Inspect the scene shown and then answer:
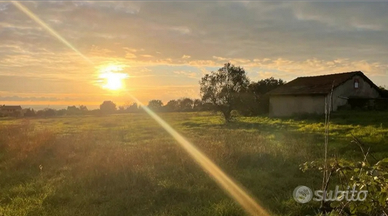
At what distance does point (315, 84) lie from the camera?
3456cm

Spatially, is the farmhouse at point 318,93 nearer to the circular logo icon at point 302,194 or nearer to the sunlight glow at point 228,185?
the sunlight glow at point 228,185

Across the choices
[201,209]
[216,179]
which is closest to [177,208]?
[201,209]

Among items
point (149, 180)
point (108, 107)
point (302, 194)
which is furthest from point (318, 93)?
point (108, 107)

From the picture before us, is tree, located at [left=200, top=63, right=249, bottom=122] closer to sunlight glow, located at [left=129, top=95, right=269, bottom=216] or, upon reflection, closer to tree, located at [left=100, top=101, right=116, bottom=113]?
sunlight glow, located at [left=129, top=95, right=269, bottom=216]

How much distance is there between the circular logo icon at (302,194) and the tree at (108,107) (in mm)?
81025

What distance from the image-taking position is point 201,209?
6.03m

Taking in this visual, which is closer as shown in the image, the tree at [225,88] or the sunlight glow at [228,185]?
the sunlight glow at [228,185]

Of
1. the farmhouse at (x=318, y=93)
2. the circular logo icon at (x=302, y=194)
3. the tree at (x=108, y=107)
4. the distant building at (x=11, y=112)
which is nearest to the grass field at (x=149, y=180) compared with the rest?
the circular logo icon at (x=302, y=194)

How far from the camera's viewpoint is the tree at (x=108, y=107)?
84.7 m

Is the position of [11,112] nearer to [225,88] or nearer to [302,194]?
[225,88]

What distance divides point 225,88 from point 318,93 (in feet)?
35.7

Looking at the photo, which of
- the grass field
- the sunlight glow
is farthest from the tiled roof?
the sunlight glow

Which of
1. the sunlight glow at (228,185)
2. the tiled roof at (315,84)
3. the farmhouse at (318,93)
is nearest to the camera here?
the sunlight glow at (228,185)

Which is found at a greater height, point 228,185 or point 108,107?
point 108,107
